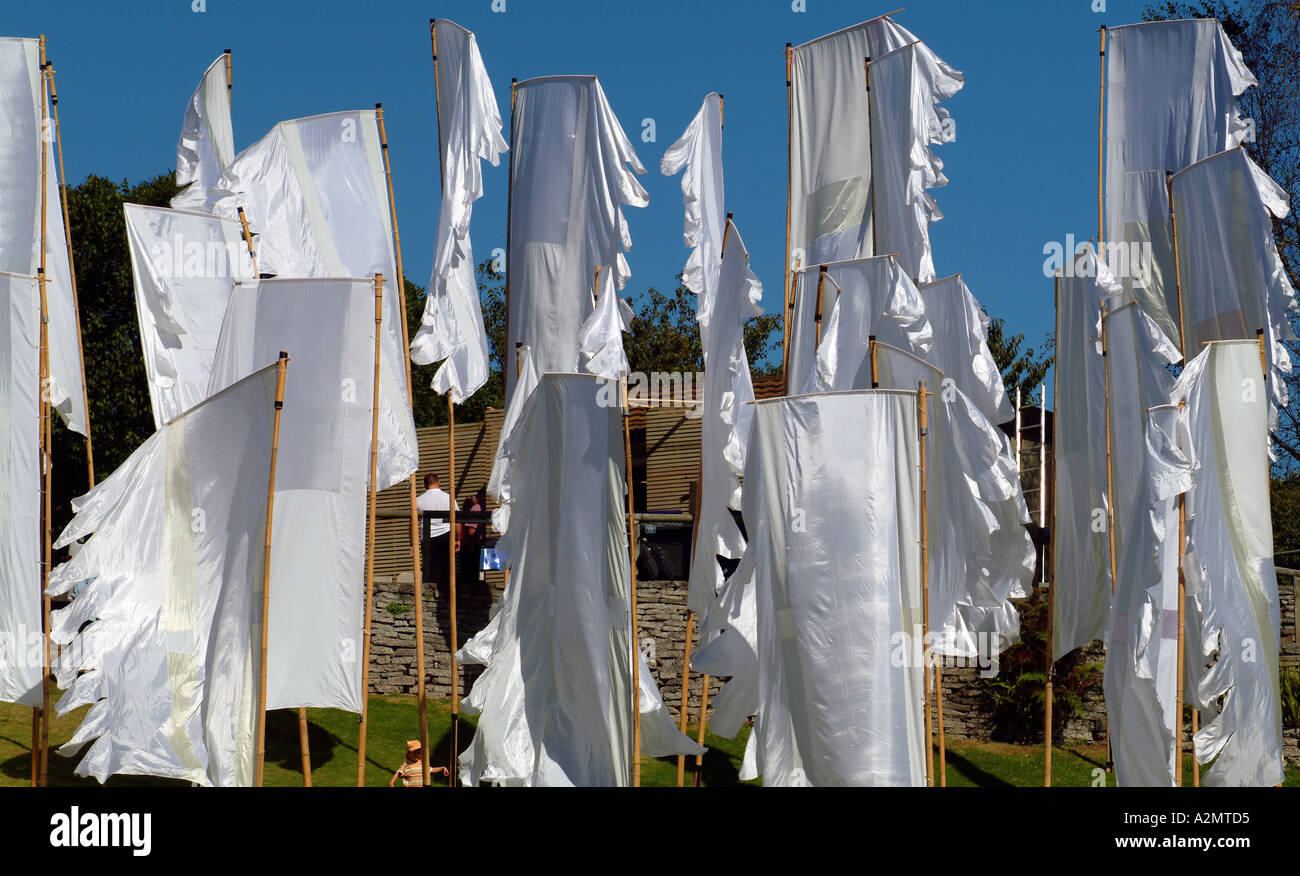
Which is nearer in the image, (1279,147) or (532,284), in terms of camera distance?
(532,284)

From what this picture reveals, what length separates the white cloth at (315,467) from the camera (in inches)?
421

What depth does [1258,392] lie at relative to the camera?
10.6m

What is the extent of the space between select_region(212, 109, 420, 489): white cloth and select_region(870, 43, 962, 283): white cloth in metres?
4.06

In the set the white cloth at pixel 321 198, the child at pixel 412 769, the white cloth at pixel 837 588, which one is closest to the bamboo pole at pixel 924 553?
the white cloth at pixel 837 588

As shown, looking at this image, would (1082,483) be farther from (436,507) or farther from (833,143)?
(436,507)

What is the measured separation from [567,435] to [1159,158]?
17.8 feet

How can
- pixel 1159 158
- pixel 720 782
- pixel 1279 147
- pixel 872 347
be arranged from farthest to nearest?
pixel 1279 147, pixel 720 782, pixel 1159 158, pixel 872 347

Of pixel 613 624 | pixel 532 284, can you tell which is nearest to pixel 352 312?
pixel 532 284

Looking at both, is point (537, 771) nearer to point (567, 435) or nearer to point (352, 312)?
point (567, 435)

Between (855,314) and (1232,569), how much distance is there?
9.90ft

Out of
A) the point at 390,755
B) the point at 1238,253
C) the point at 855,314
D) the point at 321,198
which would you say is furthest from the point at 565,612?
the point at 1238,253

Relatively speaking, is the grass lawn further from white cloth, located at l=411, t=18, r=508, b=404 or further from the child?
white cloth, located at l=411, t=18, r=508, b=404

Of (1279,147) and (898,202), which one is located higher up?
(1279,147)

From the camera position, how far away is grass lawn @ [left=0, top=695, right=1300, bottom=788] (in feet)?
43.5
